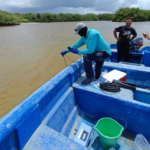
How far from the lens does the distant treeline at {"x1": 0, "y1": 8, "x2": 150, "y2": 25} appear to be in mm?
33444

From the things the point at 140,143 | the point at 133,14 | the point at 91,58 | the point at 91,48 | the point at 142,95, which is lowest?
the point at 140,143

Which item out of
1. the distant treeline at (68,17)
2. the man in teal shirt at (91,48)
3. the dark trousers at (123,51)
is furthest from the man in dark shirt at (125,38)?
the distant treeline at (68,17)

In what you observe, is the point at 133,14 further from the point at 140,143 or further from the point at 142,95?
the point at 140,143

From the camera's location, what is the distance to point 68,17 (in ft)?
190

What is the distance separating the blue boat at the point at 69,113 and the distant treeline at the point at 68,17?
120 ft

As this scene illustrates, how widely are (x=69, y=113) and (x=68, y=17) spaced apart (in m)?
62.0

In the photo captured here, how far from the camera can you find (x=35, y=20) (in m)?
56.1

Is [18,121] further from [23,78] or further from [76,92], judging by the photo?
[23,78]

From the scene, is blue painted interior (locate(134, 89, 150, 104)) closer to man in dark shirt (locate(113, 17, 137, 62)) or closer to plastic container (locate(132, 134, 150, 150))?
plastic container (locate(132, 134, 150, 150))

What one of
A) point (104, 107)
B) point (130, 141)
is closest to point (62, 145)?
point (104, 107)

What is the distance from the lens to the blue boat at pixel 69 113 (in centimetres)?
121

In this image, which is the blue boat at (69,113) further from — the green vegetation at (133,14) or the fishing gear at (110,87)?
the green vegetation at (133,14)

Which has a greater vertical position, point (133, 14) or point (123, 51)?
point (133, 14)

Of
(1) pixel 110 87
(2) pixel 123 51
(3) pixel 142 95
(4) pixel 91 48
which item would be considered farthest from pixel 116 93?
(2) pixel 123 51
